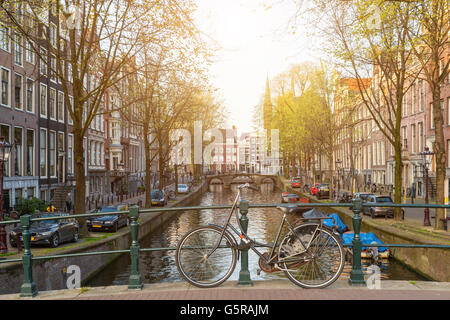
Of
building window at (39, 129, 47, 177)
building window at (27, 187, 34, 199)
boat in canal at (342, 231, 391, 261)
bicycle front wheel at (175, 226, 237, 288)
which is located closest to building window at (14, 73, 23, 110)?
building window at (39, 129, 47, 177)

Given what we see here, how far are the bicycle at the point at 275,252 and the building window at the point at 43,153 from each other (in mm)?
30517

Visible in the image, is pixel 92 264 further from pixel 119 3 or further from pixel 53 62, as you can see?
pixel 53 62

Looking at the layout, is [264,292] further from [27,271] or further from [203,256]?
[27,271]

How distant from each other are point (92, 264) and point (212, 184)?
341 ft

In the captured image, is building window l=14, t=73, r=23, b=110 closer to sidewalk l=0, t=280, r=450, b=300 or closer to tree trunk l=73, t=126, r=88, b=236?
tree trunk l=73, t=126, r=88, b=236

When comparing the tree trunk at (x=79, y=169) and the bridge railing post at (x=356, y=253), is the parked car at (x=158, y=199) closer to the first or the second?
the tree trunk at (x=79, y=169)

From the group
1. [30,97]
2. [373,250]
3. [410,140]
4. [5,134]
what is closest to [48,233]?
[373,250]

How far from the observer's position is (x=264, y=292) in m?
5.88

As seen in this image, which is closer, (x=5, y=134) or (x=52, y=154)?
(x=5, y=134)

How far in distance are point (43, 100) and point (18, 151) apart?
6158mm

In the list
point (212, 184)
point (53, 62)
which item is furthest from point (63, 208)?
point (212, 184)

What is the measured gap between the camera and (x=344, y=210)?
31797 mm

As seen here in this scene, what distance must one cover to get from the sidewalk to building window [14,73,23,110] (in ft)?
88.8

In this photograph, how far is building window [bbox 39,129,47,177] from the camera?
34.1 metres
